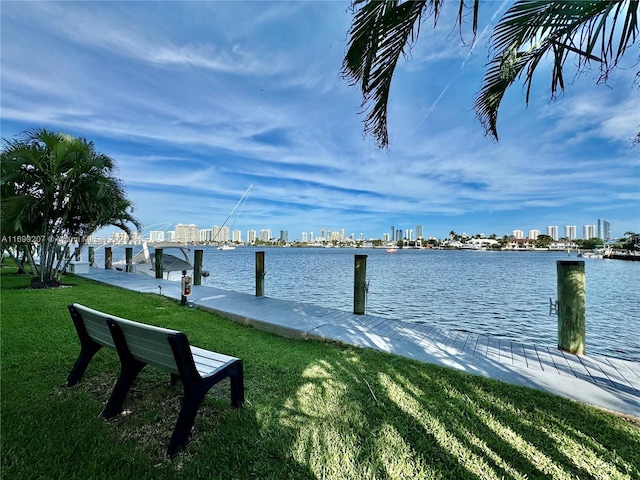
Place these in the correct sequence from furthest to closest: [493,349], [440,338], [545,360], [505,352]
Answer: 1. [440,338]
2. [493,349]
3. [505,352]
4. [545,360]

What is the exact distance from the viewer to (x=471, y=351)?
4441 mm

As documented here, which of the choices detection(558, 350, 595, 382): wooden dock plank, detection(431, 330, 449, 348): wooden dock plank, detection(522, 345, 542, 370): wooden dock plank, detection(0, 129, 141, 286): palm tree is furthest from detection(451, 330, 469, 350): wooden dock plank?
detection(0, 129, 141, 286): palm tree

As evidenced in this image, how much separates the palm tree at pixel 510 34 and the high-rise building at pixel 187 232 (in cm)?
7547

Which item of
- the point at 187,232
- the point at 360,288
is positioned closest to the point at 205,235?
the point at 187,232

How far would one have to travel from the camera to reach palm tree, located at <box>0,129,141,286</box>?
27.5 feet

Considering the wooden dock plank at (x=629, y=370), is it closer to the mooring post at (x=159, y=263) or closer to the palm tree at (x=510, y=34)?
the palm tree at (x=510, y=34)

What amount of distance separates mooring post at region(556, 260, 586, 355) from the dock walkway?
19 cm

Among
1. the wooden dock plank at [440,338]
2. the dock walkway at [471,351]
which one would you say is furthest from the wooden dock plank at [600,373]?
the wooden dock plank at [440,338]

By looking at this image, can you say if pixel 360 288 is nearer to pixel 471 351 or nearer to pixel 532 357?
pixel 471 351

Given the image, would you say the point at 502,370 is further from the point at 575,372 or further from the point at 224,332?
the point at 224,332

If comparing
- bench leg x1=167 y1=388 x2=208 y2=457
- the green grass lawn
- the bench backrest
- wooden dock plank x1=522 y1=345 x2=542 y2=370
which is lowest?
wooden dock plank x1=522 y1=345 x2=542 y2=370

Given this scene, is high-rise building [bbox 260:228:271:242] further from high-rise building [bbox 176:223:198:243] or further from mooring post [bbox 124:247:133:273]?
mooring post [bbox 124:247:133:273]

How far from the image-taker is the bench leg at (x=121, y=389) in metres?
2.55

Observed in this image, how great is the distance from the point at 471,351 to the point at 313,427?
296 cm
